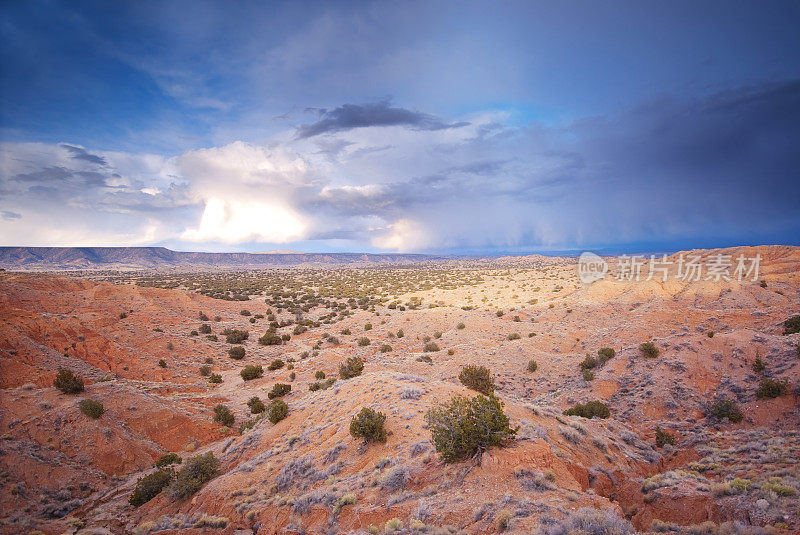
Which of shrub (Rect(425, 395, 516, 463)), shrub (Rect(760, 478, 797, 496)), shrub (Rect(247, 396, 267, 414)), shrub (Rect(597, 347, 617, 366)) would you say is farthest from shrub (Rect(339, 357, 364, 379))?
shrub (Rect(760, 478, 797, 496))

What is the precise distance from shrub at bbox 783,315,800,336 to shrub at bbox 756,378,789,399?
7363mm

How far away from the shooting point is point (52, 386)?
50.8 ft

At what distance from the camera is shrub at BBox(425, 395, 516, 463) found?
7789mm

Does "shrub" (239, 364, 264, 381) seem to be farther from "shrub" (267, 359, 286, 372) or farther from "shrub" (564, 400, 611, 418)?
"shrub" (564, 400, 611, 418)

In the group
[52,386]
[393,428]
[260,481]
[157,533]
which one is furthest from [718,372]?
[52,386]

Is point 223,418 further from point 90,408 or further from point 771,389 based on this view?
point 771,389

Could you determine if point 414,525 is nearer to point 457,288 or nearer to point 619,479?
point 619,479

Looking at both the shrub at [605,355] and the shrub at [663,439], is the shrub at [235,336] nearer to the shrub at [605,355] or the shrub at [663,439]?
the shrub at [605,355]

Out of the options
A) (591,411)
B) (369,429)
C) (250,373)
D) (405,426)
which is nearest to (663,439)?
(591,411)

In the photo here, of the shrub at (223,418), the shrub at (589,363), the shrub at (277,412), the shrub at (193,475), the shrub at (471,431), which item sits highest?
the shrub at (471,431)

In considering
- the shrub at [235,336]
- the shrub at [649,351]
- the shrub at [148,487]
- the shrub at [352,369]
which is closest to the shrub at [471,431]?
the shrub at [148,487]

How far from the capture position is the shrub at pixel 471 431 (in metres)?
7.79

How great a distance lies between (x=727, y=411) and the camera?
1259cm

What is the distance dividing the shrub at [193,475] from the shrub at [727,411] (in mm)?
19289
